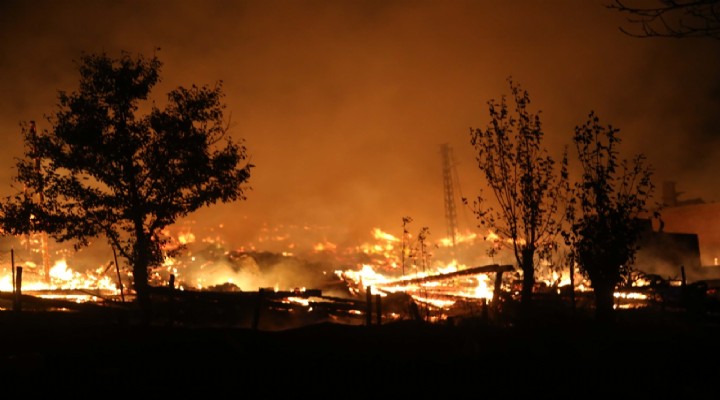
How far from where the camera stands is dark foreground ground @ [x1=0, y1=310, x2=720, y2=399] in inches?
456

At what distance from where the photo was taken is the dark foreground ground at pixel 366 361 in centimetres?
1159

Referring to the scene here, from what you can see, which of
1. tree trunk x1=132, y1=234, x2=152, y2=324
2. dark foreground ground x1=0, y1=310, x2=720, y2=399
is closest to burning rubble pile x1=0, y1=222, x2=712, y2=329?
tree trunk x1=132, y1=234, x2=152, y2=324

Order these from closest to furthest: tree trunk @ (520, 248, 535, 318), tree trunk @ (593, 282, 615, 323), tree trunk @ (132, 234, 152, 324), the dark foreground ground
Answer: the dark foreground ground, tree trunk @ (520, 248, 535, 318), tree trunk @ (593, 282, 615, 323), tree trunk @ (132, 234, 152, 324)

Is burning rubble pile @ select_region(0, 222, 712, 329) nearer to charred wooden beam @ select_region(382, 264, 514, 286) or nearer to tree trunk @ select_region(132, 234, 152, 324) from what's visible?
charred wooden beam @ select_region(382, 264, 514, 286)

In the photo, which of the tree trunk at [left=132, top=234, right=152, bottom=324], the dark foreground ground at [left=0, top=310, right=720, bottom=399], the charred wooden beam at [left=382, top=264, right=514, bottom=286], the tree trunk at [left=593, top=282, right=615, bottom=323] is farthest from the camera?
the charred wooden beam at [left=382, top=264, right=514, bottom=286]

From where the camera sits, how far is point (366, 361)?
543 inches

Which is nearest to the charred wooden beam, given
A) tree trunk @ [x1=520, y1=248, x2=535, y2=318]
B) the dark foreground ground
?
tree trunk @ [x1=520, y1=248, x2=535, y2=318]

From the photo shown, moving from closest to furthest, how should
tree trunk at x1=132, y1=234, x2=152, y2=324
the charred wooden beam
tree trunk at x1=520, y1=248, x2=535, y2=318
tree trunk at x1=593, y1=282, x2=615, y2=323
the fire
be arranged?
tree trunk at x1=520, y1=248, x2=535, y2=318, tree trunk at x1=593, y1=282, x2=615, y2=323, tree trunk at x1=132, y1=234, x2=152, y2=324, the charred wooden beam, the fire

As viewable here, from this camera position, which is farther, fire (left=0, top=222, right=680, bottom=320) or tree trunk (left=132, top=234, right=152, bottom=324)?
fire (left=0, top=222, right=680, bottom=320)

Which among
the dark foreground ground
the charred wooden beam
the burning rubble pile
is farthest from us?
the burning rubble pile

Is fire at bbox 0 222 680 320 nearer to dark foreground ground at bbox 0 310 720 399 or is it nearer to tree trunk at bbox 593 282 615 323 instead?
tree trunk at bbox 593 282 615 323

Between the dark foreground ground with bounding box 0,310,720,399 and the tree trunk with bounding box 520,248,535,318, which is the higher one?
the tree trunk with bounding box 520,248,535,318

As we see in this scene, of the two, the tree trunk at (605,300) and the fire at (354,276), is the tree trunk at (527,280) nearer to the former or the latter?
the fire at (354,276)

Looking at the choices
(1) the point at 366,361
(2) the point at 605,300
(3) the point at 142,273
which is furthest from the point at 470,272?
(3) the point at 142,273
